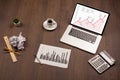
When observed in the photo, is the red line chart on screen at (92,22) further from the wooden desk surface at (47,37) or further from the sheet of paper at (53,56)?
the sheet of paper at (53,56)

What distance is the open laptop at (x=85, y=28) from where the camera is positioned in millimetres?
1436

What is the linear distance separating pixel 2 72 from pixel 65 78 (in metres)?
0.41

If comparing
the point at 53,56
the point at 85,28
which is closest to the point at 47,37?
the point at 53,56

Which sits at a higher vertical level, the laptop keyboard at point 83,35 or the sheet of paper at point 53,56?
the laptop keyboard at point 83,35

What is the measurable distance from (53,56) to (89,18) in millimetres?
417

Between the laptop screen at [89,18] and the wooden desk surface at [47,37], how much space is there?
0.13 ft

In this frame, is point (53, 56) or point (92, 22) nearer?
point (53, 56)

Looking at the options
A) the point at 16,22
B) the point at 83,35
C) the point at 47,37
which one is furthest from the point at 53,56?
the point at 16,22

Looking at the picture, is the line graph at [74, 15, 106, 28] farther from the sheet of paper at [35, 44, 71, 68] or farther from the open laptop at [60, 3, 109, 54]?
the sheet of paper at [35, 44, 71, 68]

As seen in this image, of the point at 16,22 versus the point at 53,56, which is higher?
the point at 16,22

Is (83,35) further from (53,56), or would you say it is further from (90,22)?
(53,56)

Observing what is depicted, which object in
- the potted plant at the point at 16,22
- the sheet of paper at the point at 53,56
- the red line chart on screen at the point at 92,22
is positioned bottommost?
the sheet of paper at the point at 53,56

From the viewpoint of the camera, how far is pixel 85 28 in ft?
4.91

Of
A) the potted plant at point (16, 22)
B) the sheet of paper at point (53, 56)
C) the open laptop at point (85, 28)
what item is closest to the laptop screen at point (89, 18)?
the open laptop at point (85, 28)
